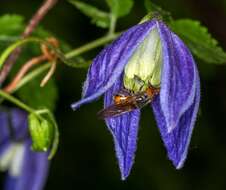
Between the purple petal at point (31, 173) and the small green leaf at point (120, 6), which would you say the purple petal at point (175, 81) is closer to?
the small green leaf at point (120, 6)

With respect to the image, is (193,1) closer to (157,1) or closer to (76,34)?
(157,1)

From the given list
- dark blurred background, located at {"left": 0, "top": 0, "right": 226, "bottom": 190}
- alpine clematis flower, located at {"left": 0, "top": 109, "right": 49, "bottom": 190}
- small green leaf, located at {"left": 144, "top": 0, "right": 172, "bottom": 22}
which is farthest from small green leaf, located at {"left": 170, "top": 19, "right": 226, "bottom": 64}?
dark blurred background, located at {"left": 0, "top": 0, "right": 226, "bottom": 190}

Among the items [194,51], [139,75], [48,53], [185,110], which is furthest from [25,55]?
[185,110]

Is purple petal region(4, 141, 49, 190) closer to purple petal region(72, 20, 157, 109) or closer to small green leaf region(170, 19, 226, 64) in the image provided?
small green leaf region(170, 19, 226, 64)

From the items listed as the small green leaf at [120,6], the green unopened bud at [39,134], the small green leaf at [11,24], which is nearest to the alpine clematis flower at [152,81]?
the green unopened bud at [39,134]

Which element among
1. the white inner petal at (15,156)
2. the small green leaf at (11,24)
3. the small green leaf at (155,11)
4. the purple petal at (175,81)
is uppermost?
the small green leaf at (11,24)
